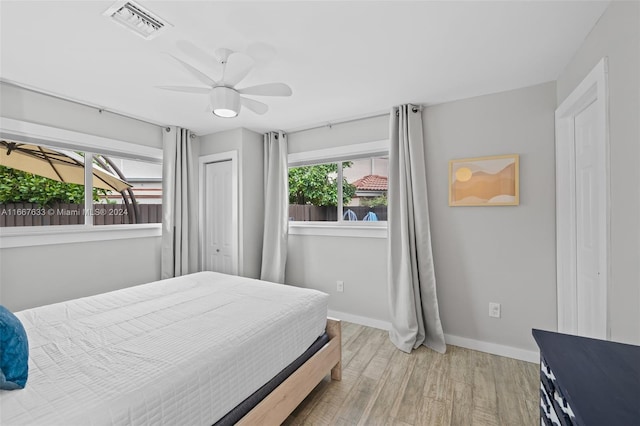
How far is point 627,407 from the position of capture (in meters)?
0.66

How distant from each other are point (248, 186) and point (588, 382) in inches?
134

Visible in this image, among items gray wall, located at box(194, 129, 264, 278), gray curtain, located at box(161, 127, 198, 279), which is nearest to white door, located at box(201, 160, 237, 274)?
gray wall, located at box(194, 129, 264, 278)

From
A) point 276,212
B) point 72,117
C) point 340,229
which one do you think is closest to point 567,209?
point 340,229

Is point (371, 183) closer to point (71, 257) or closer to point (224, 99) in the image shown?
point (224, 99)

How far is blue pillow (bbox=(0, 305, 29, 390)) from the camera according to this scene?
100 centimetres

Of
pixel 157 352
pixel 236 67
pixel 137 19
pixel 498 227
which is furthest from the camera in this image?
pixel 498 227

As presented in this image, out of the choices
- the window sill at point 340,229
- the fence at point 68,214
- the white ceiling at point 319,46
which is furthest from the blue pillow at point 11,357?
the window sill at point 340,229

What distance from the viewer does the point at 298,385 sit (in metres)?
1.72

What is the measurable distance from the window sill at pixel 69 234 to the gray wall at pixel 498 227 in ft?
10.7

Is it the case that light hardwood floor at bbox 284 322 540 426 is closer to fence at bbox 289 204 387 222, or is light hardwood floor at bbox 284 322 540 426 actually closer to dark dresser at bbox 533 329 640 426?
dark dresser at bbox 533 329 640 426

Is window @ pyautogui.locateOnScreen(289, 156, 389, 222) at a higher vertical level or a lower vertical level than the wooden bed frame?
higher

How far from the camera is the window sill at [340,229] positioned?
3141mm

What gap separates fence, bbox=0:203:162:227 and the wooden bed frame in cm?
263

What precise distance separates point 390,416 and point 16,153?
12.2 ft
